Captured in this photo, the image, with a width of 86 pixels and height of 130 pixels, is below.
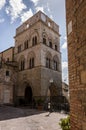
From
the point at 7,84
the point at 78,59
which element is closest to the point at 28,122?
Result: the point at 78,59

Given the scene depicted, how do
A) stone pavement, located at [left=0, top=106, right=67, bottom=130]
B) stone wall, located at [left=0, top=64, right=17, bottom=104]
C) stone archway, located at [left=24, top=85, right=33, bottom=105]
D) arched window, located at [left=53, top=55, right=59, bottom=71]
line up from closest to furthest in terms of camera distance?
stone pavement, located at [left=0, top=106, right=67, bottom=130], stone wall, located at [left=0, top=64, right=17, bottom=104], stone archway, located at [left=24, top=85, right=33, bottom=105], arched window, located at [left=53, top=55, right=59, bottom=71]

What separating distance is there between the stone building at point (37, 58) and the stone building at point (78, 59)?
20909 mm

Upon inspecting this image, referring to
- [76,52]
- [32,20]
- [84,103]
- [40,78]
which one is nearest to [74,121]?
[84,103]

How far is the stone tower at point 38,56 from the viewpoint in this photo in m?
25.7

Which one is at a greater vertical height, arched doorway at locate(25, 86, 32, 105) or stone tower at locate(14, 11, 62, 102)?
stone tower at locate(14, 11, 62, 102)

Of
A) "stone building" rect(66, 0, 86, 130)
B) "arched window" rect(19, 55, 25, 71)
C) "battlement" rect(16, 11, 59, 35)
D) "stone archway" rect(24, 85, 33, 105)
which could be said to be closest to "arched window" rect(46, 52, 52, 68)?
"arched window" rect(19, 55, 25, 71)

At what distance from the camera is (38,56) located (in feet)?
86.0

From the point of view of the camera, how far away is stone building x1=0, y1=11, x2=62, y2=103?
25734mm

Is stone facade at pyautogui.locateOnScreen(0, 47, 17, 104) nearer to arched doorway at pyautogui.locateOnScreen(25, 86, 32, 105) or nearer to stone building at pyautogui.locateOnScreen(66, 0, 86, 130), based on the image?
arched doorway at pyautogui.locateOnScreen(25, 86, 32, 105)

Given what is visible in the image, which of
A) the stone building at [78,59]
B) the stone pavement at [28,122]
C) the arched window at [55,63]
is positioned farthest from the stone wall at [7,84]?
the stone building at [78,59]

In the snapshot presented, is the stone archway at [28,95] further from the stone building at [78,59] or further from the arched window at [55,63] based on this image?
the stone building at [78,59]

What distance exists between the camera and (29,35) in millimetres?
29188

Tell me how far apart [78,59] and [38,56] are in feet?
74.7

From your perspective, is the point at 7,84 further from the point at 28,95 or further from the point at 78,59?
the point at 78,59
